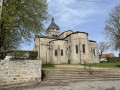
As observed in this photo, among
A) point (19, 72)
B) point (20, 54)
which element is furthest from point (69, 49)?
point (19, 72)

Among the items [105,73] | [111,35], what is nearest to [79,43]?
[111,35]

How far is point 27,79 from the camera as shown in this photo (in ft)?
25.9

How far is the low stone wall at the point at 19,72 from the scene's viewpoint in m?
7.42

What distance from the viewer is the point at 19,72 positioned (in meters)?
7.81

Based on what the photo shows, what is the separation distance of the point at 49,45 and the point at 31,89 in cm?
2359

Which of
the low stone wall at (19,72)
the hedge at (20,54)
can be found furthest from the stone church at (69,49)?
the low stone wall at (19,72)

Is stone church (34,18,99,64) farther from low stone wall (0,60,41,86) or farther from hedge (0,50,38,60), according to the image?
low stone wall (0,60,41,86)

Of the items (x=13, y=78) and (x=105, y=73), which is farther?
(x=105, y=73)

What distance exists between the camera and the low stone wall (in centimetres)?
742

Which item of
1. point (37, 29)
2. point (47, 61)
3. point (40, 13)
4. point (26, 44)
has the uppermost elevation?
point (40, 13)

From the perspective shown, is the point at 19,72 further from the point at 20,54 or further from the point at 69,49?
the point at 69,49

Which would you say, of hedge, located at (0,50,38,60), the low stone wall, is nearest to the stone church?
hedge, located at (0,50,38,60)

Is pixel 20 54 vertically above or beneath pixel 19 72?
above

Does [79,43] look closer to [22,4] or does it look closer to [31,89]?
[22,4]
